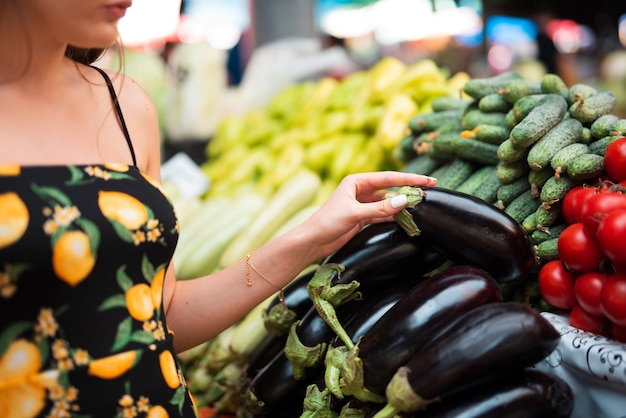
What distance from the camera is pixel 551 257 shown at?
158 cm

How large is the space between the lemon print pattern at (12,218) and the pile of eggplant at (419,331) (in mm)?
685

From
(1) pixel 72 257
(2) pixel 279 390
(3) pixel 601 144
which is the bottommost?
(2) pixel 279 390

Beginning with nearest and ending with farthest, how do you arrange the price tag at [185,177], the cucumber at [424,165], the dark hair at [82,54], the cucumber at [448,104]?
the dark hair at [82,54], the cucumber at [424,165], the cucumber at [448,104], the price tag at [185,177]

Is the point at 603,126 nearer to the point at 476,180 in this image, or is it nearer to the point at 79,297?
the point at 476,180

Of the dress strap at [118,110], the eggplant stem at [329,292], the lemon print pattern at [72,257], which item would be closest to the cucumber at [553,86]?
the eggplant stem at [329,292]

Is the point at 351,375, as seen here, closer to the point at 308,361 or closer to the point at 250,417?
the point at 308,361

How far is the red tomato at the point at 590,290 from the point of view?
1.32 m

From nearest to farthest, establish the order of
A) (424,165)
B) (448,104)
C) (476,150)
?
(476,150) < (424,165) < (448,104)

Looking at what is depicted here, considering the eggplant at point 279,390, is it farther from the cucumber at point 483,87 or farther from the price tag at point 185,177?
the price tag at point 185,177

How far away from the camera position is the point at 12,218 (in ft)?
3.79

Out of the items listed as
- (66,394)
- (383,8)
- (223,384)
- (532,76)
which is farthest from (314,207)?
(383,8)

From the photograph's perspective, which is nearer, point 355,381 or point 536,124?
point 355,381

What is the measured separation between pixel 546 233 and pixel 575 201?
0.45 feet

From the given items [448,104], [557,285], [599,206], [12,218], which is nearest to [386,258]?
[557,285]
